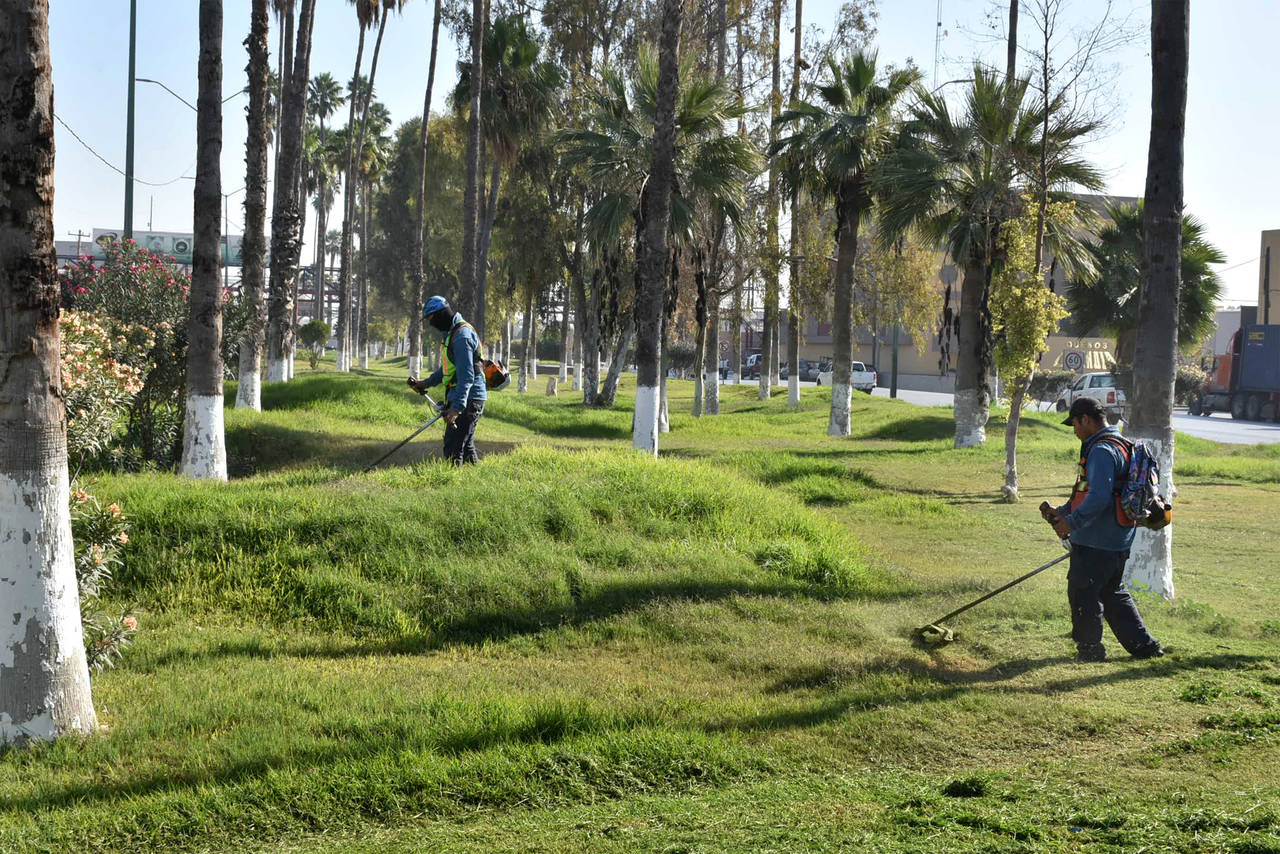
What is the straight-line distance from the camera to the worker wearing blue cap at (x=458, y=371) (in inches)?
410

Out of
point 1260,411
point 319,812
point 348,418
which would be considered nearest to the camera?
point 319,812

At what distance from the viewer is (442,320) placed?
10461 mm

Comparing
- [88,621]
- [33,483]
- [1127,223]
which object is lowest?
[88,621]

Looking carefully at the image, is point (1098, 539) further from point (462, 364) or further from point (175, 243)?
point (175, 243)

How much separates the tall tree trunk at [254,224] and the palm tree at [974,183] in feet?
35.6

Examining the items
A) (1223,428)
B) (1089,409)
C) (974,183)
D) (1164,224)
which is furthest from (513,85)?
(1089,409)

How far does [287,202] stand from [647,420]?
10.2 m

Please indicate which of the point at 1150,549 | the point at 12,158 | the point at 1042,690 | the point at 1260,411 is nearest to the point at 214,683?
the point at 12,158

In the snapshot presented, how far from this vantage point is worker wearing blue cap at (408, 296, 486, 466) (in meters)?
10.4

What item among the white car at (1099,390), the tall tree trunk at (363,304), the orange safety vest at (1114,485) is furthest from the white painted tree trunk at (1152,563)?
the tall tree trunk at (363,304)

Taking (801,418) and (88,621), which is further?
(801,418)

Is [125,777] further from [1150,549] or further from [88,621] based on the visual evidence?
[1150,549]

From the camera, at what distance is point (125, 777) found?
482 cm

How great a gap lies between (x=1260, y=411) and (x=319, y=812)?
4614cm
